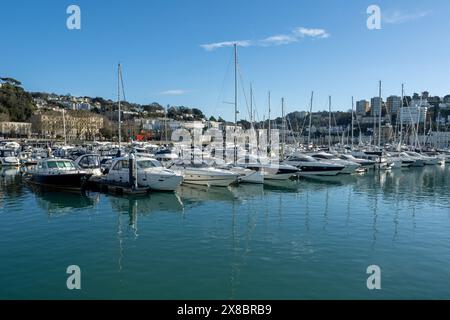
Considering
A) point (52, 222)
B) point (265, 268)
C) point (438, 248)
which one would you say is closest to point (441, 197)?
point (438, 248)

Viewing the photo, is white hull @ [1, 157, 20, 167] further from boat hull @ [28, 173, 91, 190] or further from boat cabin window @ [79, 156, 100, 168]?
boat hull @ [28, 173, 91, 190]

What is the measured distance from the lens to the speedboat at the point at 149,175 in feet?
86.5

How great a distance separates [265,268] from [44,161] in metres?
23.7

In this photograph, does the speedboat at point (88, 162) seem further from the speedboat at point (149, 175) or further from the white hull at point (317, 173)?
the white hull at point (317, 173)

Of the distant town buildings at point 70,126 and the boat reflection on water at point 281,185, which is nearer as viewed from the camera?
the boat reflection on water at point 281,185

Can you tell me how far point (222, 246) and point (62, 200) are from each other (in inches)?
570

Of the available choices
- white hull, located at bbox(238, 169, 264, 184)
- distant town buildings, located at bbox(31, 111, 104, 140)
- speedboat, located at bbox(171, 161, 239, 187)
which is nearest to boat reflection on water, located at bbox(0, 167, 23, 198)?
speedboat, located at bbox(171, 161, 239, 187)

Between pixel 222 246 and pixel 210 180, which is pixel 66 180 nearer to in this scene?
pixel 210 180

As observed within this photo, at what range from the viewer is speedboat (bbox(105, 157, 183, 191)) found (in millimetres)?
26375

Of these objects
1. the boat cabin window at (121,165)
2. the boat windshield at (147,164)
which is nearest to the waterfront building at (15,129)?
the boat cabin window at (121,165)

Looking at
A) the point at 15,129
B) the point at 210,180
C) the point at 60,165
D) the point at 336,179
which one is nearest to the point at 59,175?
the point at 60,165

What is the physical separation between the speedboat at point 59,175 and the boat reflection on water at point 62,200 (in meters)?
0.58

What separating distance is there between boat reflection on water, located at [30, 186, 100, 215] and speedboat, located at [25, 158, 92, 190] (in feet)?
1.90
